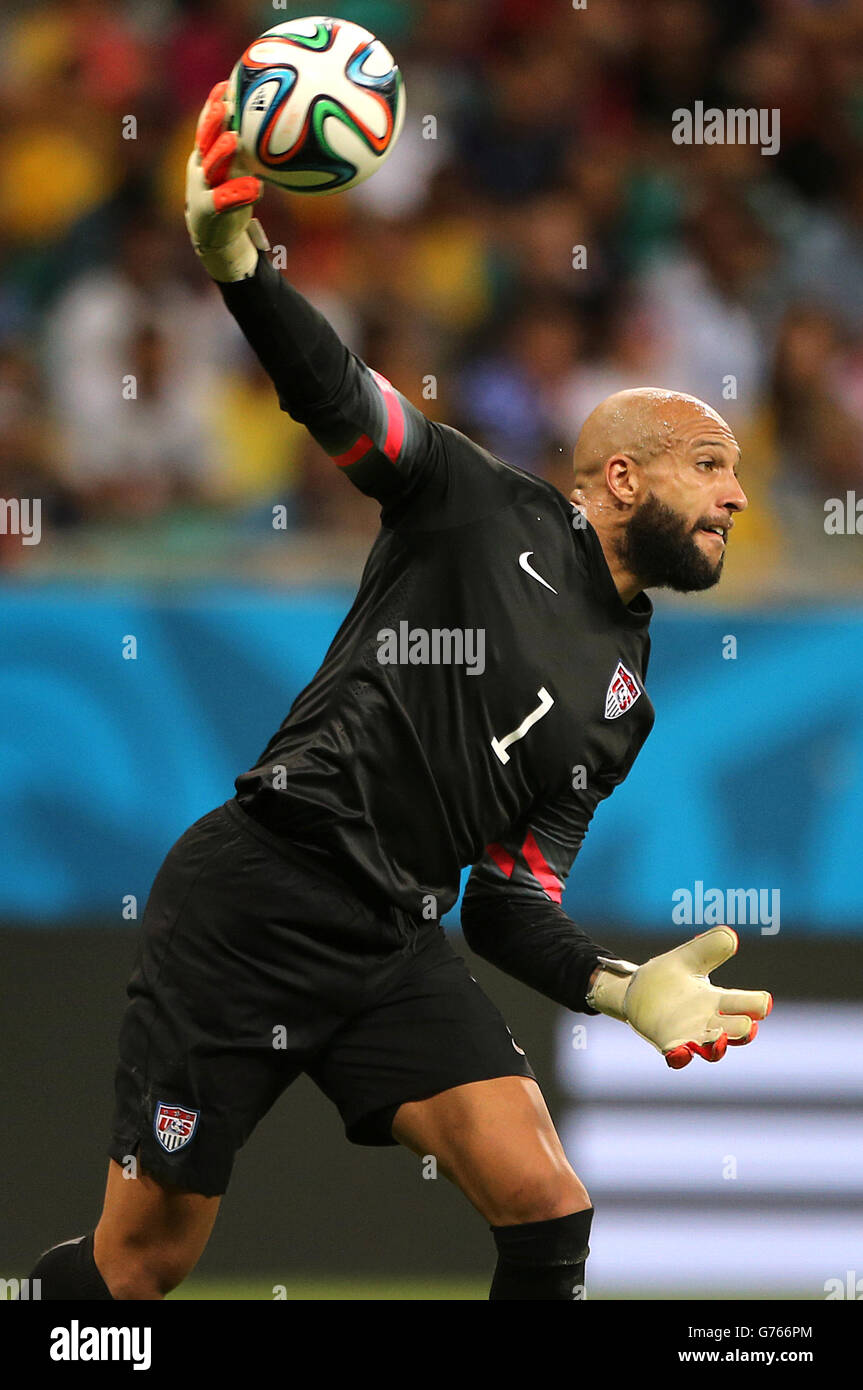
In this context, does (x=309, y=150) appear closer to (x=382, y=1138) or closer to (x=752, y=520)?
(x=382, y=1138)

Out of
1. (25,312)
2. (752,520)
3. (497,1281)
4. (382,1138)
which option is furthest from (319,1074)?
(25,312)

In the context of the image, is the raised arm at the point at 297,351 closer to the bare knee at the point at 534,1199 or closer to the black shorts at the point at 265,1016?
the black shorts at the point at 265,1016

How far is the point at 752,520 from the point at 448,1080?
11.7 ft

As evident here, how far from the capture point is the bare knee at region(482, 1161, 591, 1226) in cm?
358

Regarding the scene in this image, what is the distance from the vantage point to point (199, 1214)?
12.0ft

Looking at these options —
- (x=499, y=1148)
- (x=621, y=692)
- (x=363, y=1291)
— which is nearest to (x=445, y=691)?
(x=621, y=692)

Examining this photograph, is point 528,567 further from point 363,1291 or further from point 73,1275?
point 363,1291

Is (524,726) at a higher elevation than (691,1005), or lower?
higher

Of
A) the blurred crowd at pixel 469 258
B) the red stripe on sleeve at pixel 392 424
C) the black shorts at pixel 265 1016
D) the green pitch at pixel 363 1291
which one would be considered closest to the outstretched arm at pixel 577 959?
the black shorts at pixel 265 1016

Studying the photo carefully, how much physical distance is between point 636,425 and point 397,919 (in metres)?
1.20

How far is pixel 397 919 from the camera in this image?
3.71 metres
